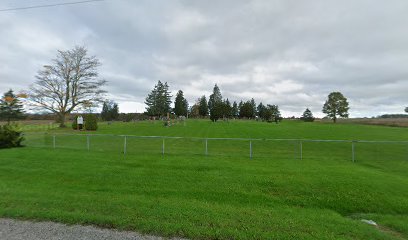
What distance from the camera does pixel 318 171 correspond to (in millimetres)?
8977

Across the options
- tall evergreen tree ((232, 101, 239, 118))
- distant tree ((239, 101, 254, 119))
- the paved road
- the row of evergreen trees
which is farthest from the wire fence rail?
tall evergreen tree ((232, 101, 239, 118))

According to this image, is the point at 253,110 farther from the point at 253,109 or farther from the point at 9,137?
the point at 9,137

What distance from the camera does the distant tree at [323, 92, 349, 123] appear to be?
317 ft

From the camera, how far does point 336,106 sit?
320 feet

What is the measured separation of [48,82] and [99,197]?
1713 inches

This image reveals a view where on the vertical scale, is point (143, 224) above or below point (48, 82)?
below

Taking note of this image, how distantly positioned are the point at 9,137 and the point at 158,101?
82.8 metres

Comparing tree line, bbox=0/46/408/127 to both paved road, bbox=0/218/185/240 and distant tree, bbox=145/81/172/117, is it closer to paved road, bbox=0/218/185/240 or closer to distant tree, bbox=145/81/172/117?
distant tree, bbox=145/81/172/117

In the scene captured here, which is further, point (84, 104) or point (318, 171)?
point (84, 104)

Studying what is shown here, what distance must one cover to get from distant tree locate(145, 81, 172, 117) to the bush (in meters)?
81.2

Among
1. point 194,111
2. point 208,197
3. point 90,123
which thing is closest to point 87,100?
point 90,123

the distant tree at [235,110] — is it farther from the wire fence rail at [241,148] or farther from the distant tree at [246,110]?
the wire fence rail at [241,148]

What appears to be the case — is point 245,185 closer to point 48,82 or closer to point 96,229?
point 96,229

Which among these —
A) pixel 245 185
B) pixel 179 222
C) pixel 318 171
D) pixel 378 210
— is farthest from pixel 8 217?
pixel 318 171
